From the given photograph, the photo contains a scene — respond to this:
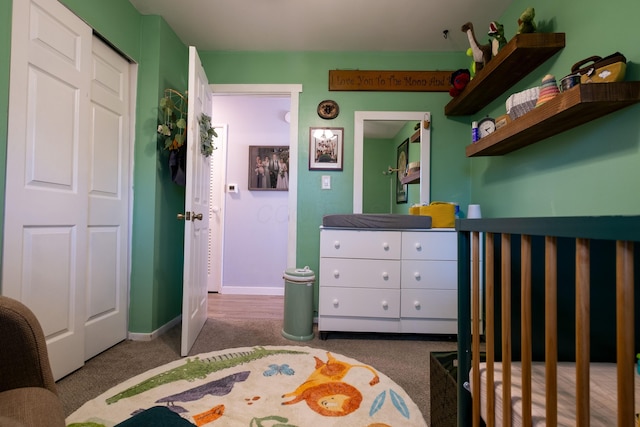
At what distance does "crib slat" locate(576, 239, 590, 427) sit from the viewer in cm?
48

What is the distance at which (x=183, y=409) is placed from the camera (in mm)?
1295

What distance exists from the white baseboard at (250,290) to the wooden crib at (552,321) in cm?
283

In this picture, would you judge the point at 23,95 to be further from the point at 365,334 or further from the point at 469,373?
the point at 365,334

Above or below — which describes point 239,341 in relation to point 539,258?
below

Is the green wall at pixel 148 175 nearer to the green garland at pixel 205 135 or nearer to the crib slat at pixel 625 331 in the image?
the green garland at pixel 205 135

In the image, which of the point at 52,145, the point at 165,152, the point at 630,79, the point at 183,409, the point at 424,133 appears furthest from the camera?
the point at 424,133

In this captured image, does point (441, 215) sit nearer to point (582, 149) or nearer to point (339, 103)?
point (582, 149)

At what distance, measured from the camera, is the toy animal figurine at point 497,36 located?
1.82m

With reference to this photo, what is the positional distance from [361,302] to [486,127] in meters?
1.50

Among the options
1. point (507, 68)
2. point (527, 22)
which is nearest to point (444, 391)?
point (507, 68)

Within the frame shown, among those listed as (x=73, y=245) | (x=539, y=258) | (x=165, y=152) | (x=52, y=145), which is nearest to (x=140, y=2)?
(x=165, y=152)

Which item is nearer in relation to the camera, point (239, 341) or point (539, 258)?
point (539, 258)

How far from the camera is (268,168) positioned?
3590 mm

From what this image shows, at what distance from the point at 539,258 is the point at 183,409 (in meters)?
1.53
